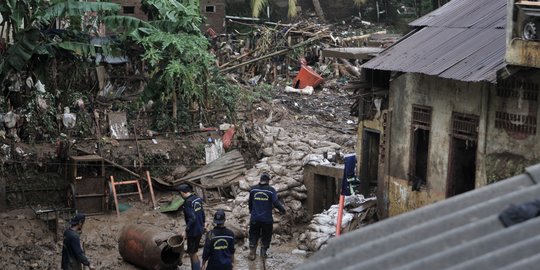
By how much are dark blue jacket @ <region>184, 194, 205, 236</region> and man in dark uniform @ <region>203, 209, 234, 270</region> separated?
1.46 m

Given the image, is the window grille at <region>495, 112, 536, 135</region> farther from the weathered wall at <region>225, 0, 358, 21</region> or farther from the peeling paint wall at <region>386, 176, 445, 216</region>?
the weathered wall at <region>225, 0, 358, 21</region>

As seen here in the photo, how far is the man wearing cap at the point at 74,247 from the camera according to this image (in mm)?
11273

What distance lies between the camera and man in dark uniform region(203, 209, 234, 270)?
1109cm

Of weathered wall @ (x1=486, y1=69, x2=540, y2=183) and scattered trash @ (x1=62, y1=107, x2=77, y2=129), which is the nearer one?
weathered wall @ (x1=486, y1=69, x2=540, y2=183)

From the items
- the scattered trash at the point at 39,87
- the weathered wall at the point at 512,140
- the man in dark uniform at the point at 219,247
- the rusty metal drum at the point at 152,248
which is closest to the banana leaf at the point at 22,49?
the scattered trash at the point at 39,87

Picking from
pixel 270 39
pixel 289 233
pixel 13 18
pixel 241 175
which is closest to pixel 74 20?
pixel 13 18

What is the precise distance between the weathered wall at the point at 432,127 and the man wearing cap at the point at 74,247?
19.4ft

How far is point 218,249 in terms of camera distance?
438 inches

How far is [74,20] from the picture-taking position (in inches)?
744

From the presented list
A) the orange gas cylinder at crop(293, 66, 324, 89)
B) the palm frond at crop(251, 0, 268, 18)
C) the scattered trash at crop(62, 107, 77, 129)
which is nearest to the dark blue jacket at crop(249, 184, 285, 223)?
the scattered trash at crop(62, 107, 77, 129)

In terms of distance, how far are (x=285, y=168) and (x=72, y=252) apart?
7887mm

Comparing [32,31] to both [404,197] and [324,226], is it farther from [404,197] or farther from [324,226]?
[404,197]

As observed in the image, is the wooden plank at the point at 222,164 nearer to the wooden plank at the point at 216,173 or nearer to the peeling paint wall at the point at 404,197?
the wooden plank at the point at 216,173

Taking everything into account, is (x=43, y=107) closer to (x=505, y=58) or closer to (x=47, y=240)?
(x=47, y=240)
